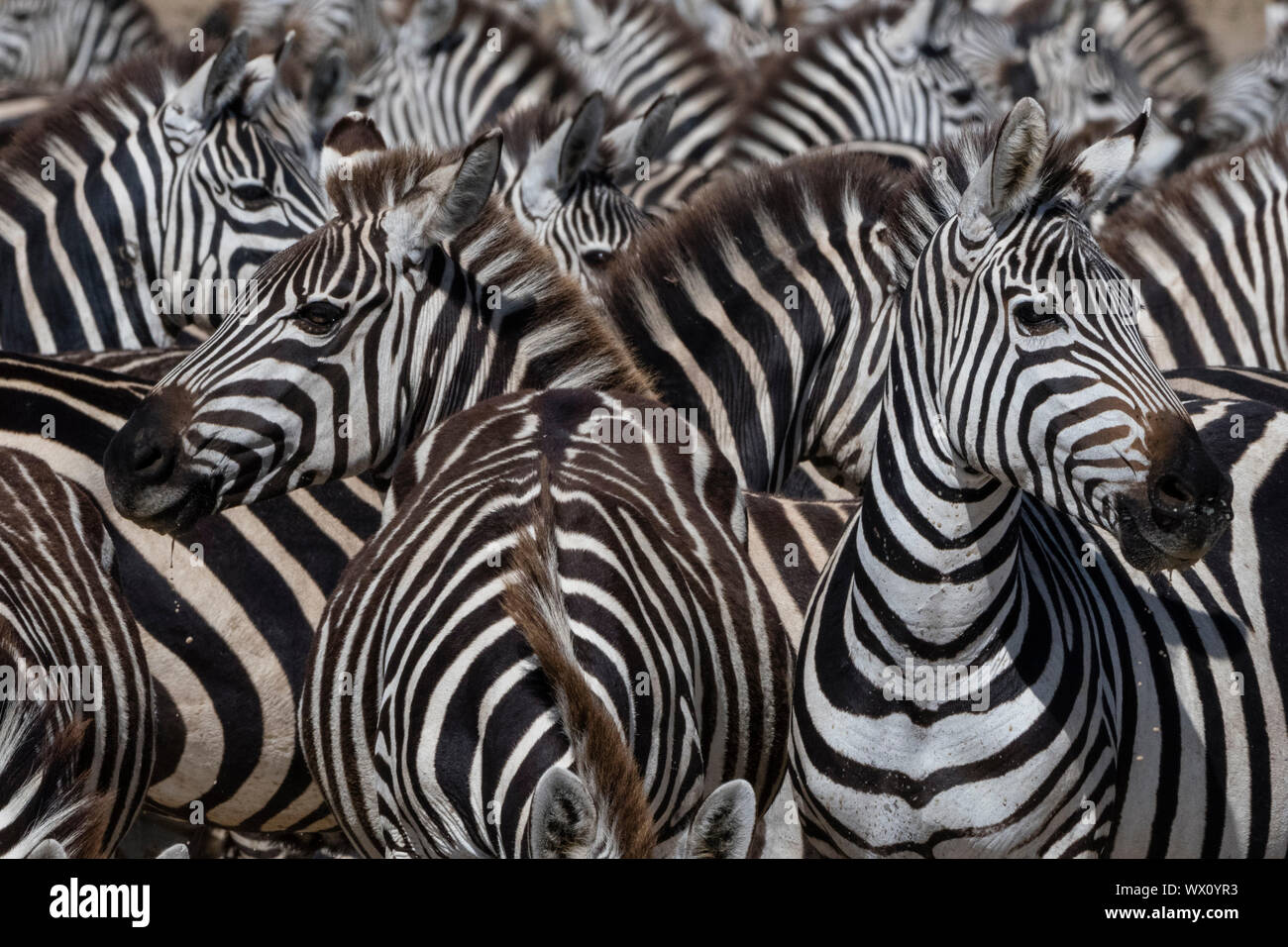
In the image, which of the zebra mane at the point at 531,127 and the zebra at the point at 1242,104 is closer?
the zebra mane at the point at 531,127

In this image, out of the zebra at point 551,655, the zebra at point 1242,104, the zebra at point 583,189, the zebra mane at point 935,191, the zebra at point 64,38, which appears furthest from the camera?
the zebra at point 1242,104

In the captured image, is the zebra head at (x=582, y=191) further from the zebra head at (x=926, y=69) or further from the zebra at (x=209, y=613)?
the zebra head at (x=926, y=69)

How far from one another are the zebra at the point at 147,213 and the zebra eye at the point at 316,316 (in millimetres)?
2075

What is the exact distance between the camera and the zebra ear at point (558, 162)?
275 inches

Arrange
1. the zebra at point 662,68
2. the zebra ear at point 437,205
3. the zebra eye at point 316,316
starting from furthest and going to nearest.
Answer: the zebra at point 662,68 < the zebra ear at point 437,205 < the zebra eye at point 316,316

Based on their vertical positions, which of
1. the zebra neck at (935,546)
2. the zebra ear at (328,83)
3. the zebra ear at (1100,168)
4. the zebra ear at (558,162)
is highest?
the zebra ear at (328,83)

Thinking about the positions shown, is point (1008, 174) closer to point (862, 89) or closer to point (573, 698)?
point (573, 698)

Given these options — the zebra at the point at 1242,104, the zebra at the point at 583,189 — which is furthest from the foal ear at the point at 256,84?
the zebra at the point at 1242,104

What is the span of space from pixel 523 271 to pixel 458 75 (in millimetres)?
6020

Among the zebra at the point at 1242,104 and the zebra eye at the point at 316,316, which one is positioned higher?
the zebra at the point at 1242,104

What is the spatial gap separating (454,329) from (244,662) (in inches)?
47.2

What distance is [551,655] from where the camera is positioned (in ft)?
10.7
